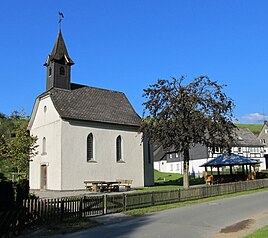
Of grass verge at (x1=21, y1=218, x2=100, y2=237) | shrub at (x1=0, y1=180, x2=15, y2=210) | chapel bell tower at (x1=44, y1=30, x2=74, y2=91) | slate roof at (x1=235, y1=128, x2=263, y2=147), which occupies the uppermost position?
chapel bell tower at (x1=44, y1=30, x2=74, y2=91)

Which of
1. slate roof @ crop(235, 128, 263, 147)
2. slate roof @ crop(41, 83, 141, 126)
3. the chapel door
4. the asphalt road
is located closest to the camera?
the asphalt road

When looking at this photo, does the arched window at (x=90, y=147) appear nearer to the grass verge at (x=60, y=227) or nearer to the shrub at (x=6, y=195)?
the grass verge at (x=60, y=227)

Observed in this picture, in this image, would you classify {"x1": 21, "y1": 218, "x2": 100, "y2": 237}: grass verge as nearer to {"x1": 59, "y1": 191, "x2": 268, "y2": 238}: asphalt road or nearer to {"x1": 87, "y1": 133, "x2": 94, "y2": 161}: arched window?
{"x1": 59, "y1": 191, "x2": 268, "y2": 238}: asphalt road

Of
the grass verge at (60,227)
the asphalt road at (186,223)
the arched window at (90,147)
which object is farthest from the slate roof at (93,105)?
the grass verge at (60,227)

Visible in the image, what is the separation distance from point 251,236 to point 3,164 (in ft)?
155

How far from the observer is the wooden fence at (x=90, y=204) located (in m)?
12.5

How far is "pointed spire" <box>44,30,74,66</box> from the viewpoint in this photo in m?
34.7

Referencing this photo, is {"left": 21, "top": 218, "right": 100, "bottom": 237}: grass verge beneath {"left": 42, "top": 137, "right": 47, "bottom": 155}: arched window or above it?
beneath

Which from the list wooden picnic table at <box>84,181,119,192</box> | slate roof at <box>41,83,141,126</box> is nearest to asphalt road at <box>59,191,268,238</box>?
wooden picnic table at <box>84,181,119,192</box>

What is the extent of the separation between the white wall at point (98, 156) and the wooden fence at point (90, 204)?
12802mm

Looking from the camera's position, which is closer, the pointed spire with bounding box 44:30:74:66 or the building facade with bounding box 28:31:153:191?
the building facade with bounding box 28:31:153:191

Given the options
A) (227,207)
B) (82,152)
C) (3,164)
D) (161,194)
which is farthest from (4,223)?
(3,164)

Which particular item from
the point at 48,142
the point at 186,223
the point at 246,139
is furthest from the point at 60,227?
the point at 246,139

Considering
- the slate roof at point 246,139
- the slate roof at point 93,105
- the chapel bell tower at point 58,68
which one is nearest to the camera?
the slate roof at point 93,105
